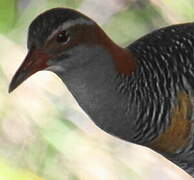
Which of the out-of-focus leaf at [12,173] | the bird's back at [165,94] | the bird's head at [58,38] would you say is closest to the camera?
the bird's head at [58,38]

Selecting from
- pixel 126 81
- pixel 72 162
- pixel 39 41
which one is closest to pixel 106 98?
pixel 126 81

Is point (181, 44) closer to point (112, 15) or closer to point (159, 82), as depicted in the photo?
point (159, 82)

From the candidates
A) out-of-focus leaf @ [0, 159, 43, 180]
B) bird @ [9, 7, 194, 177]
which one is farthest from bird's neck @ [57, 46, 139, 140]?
out-of-focus leaf @ [0, 159, 43, 180]

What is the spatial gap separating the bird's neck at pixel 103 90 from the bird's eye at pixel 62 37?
3 cm

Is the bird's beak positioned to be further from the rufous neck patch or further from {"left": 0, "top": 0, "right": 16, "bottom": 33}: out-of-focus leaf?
{"left": 0, "top": 0, "right": 16, "bottom": 33}: out-of-focus leaf

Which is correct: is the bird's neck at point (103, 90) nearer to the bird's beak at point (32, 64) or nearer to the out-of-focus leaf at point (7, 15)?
the bird's beak at point (32, 64)

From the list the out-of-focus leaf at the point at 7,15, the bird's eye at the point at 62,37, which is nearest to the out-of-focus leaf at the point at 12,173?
the out-of-focus leaf at the point at 7,15

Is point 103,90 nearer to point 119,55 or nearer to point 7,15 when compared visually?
point 119,55

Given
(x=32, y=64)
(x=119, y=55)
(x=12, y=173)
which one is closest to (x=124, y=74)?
(x=119, y=55)

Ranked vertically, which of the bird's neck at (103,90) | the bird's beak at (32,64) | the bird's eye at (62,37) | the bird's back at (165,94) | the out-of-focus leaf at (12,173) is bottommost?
the out-of-focus leaf at (12,173)

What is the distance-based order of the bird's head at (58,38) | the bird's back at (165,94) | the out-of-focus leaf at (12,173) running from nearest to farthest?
1. the bird's head at (58,38)
2. the bird's back at (165,94)
3. the out-of-focus leaf at (12,173)

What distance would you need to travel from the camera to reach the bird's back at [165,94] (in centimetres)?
98

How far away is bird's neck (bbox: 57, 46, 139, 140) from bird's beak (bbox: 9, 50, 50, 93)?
0.04m

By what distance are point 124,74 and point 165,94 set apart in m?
0.08
